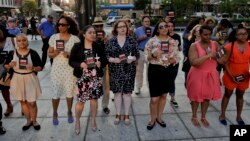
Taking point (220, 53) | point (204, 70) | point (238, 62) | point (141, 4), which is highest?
point (141, 4)

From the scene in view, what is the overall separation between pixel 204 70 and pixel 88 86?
1.90m

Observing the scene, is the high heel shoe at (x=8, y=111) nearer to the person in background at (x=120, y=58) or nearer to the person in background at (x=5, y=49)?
the person in background at (x=5, y=49)

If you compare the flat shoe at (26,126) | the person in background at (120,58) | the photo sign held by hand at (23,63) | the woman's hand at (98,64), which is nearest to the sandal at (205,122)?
the person in background at (120,58)

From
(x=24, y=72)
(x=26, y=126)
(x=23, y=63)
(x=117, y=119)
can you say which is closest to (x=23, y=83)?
(x=24, y=72)

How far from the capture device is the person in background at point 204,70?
496 centimetres

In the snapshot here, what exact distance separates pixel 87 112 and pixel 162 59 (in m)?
2.06

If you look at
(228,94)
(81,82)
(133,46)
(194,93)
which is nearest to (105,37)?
(133,46)

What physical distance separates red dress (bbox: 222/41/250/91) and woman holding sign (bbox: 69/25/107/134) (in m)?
2.10

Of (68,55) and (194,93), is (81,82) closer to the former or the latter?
(68,55)

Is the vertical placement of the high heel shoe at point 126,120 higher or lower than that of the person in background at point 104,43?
lower

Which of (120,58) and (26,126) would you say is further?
(26,126)

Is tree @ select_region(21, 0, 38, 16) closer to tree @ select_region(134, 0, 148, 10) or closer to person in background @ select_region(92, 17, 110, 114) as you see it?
tree @ select_region(134, 0, 148, 10)

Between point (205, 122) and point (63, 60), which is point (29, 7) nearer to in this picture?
point (63, 60)

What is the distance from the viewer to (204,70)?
509 centimetres
